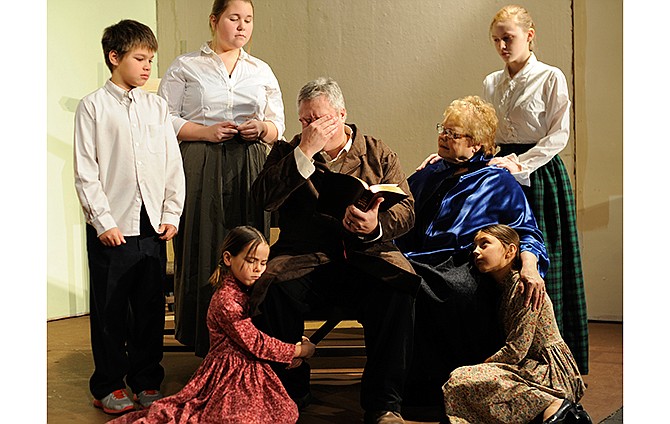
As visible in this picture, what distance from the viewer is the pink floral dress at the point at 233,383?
10.9 ft

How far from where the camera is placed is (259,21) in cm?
674

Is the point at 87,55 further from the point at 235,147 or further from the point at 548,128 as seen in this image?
the point at 548,128

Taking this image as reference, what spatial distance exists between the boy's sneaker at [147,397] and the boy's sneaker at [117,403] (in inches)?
2.2

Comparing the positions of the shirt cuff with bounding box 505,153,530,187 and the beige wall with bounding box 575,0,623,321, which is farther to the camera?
the beige wall with bounding box 575,0,623,321

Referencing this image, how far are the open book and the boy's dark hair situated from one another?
3.13ft

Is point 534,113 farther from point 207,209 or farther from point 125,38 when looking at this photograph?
point 125,38

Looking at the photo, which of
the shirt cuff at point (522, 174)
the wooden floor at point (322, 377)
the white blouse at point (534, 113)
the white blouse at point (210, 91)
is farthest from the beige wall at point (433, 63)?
the white blouse at point (210, 91)

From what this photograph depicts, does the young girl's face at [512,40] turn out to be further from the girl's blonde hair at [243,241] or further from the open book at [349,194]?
the girl's blonde hair at [243,241]

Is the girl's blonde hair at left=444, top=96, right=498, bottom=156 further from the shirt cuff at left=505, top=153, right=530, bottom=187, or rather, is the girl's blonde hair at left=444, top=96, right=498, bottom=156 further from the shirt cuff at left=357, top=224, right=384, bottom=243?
the shirt cuff at left=357, top=224, right=384, bottom=243

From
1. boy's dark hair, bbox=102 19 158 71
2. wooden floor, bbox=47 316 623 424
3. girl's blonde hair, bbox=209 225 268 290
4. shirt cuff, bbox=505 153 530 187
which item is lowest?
wooden floor, bbox=47 316 623 424

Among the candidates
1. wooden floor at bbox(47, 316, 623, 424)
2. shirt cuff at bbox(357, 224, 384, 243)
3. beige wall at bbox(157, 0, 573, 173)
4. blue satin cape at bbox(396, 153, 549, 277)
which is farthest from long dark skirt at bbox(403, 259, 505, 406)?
beige wall at bbox(157, 0, 573, 173)

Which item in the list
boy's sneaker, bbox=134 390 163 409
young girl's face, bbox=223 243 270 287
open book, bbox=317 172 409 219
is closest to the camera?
open book, bbox=317 172 409 219

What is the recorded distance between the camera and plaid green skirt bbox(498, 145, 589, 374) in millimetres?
4188
